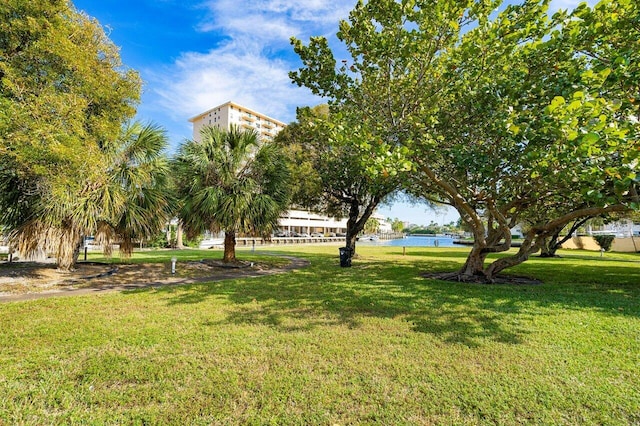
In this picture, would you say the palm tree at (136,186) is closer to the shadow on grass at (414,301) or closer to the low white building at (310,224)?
the shadow on grass at (414,301)

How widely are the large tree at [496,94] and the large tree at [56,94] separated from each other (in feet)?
16.2

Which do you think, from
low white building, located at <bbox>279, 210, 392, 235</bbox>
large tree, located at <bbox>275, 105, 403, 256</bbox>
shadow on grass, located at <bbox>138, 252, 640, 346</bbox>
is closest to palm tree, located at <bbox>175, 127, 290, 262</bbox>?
large tree, located at <bbox>275, 105, 403, 256</bbox>

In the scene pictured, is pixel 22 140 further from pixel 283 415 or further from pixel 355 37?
pixel 355 37

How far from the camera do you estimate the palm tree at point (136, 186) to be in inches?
393

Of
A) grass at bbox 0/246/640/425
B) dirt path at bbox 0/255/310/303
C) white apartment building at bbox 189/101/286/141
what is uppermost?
white apartment building at bbox 189/101/286/141

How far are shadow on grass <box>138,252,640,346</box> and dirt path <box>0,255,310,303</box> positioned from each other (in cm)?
145

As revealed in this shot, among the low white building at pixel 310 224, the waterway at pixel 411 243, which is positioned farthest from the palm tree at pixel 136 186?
the low white building at pixel 310 224

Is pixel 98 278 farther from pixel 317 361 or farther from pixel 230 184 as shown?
pixel 317 361

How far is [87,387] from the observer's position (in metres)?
3.26

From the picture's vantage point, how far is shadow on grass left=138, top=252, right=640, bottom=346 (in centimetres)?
535

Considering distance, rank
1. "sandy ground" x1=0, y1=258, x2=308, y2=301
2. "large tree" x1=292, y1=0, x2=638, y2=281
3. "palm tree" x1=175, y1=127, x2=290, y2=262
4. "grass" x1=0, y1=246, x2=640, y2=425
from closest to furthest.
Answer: "grass" x1=0, y1=246, x2=640, y2=425, "large tree" x1=292, y1=0, x2=638, y2=281, "sandy ground" x1=0, y1=258, x2=308, y2=301, "palm tree" x1=175, y1=127, x2=290, y2=262

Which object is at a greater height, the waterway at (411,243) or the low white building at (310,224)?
the low white building at (310,224)

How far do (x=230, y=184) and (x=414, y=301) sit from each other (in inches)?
339

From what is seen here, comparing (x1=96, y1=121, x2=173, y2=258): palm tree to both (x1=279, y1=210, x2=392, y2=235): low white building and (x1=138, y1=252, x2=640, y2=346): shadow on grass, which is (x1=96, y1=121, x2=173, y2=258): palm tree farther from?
(x1=279, y1=210, x2=392, y2=235): low white building
